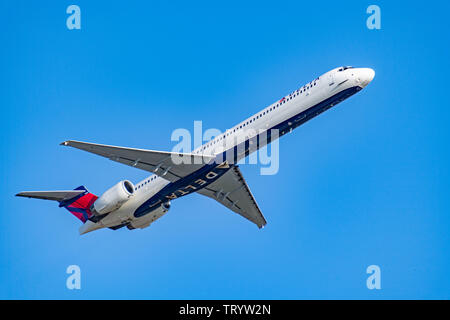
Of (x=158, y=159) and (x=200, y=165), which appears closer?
(x=158, y=159)

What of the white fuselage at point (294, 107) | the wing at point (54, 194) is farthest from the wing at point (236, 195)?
the wing at point (54, 194)

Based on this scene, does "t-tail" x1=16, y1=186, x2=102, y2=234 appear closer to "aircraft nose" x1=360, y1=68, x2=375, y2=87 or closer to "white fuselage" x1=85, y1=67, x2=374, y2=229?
"white fuselage" x1=85, y1=67, x2=374, y2=229

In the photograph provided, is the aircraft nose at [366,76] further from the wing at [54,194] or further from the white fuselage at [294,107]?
the wing at [54,194]

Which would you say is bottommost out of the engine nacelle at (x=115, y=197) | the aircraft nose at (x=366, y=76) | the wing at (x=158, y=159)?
the engine nacelle at (x=115, y=197)

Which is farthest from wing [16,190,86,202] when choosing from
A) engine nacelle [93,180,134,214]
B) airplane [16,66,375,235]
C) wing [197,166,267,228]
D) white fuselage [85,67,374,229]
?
white fuselage [85,67,374,229]

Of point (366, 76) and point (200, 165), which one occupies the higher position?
point (366, 76)

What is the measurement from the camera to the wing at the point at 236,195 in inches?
1962

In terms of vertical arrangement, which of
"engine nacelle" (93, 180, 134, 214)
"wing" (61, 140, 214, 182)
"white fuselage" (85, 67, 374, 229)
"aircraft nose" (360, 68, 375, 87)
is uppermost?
"aircraft nose" (360, 68, 375, 87)

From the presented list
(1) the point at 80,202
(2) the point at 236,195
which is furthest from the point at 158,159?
(1) the point at 80,202

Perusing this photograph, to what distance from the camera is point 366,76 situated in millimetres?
43281

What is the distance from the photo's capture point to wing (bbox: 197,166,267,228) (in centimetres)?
4984

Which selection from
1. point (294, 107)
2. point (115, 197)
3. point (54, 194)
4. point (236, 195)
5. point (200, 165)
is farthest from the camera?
point (236, 195)

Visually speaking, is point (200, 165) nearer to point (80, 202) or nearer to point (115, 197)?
point (115, 197)

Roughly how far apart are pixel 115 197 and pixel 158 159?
18.2ft
